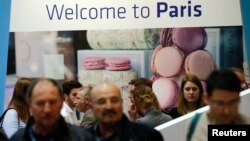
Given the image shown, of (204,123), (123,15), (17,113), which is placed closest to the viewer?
(204,123)

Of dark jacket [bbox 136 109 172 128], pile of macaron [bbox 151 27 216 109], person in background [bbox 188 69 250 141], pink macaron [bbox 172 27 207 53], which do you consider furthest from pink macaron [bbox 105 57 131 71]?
person in background [bbox 188 69 250 141]

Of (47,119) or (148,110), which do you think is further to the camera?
(148,110)

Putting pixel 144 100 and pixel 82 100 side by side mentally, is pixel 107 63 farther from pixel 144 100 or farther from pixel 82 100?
pixel 144 100

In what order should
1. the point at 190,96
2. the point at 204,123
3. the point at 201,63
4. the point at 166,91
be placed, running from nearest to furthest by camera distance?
the point at 204,123 < the point at 190,96 < the point at 201,63 < the point at 166,91

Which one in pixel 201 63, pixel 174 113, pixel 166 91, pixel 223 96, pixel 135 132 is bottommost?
pixel 174 113

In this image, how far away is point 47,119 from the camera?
2.55 meters

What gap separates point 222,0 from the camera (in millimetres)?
4855

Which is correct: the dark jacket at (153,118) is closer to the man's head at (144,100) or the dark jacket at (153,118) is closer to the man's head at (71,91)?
the man's head at (144,100)

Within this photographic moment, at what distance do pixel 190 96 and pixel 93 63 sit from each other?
1.34m

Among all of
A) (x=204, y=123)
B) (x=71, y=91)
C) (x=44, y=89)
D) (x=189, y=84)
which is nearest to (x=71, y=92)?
(x=71, y=91)

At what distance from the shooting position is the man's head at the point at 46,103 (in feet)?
8.34

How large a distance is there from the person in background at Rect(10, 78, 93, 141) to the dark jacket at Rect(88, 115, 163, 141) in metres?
0.13

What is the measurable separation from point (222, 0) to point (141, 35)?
95cm

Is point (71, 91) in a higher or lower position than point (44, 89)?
lower
